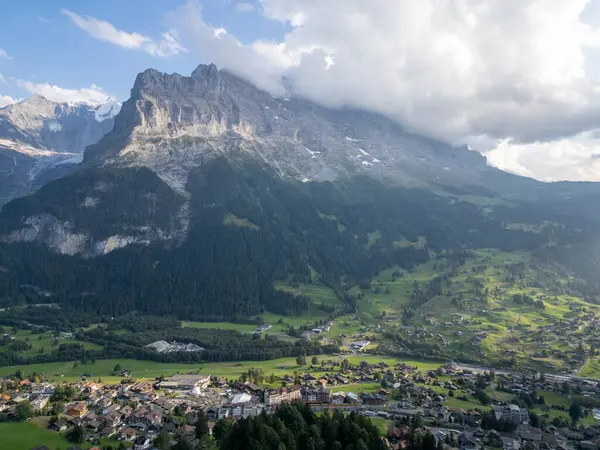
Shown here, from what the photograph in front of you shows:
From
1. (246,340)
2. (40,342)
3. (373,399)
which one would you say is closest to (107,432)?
(373,399)

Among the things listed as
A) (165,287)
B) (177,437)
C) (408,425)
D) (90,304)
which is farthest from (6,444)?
(165,287)

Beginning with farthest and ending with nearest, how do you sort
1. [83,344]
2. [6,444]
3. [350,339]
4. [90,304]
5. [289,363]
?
1. [90,304]
2. [350,339]
3. [83,344]
4. [289,363]
5. [6,444]

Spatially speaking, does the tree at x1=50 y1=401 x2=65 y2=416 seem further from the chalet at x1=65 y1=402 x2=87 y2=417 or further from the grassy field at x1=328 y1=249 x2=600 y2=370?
the grassy field at x1=328 y1=249 x2=600 y2=370

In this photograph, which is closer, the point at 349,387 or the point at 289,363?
the point at 349,387

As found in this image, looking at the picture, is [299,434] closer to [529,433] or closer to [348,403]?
[348,403]

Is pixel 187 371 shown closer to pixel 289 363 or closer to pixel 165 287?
pixel 289 363

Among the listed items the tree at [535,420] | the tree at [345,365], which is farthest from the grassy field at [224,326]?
the tree at [535,420]
